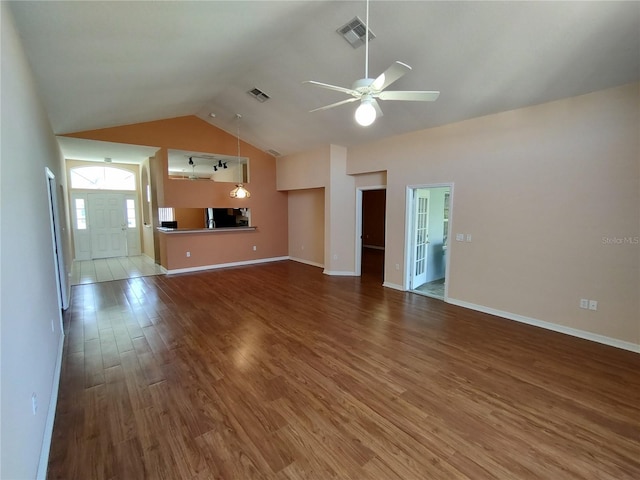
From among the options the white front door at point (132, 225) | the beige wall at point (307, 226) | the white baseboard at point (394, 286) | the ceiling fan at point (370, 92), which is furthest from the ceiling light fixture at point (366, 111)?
the white front door at point (132, 225)

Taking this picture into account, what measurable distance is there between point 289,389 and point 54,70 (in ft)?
12.3

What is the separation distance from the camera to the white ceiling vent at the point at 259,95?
5185 millimetres

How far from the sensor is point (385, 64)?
364 centimetres

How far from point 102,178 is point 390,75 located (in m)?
9.28

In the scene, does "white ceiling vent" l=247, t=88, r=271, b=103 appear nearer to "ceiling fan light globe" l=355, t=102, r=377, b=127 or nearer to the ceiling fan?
the ceiling fan

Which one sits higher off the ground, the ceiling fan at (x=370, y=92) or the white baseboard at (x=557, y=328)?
the ceiling fan at (x=370, y=92)

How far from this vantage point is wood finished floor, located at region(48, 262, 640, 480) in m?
1.85

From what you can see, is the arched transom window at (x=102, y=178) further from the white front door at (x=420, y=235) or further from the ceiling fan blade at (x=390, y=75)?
the ceiling fan blade at (x=390, y=75)

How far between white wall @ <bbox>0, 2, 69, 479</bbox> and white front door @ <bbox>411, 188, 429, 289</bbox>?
5118 millimetres

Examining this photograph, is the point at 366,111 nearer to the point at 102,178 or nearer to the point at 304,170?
the point at 304,170

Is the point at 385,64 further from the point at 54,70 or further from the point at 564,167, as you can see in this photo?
the point at 54,70

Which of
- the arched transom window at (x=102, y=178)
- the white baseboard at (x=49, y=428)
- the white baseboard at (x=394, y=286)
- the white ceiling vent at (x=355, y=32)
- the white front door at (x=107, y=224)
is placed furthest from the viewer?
the white front door at (x=107, y=224)

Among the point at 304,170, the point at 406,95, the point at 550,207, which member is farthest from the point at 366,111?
the point at 304,170

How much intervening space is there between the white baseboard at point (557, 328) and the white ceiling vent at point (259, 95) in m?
4.78
